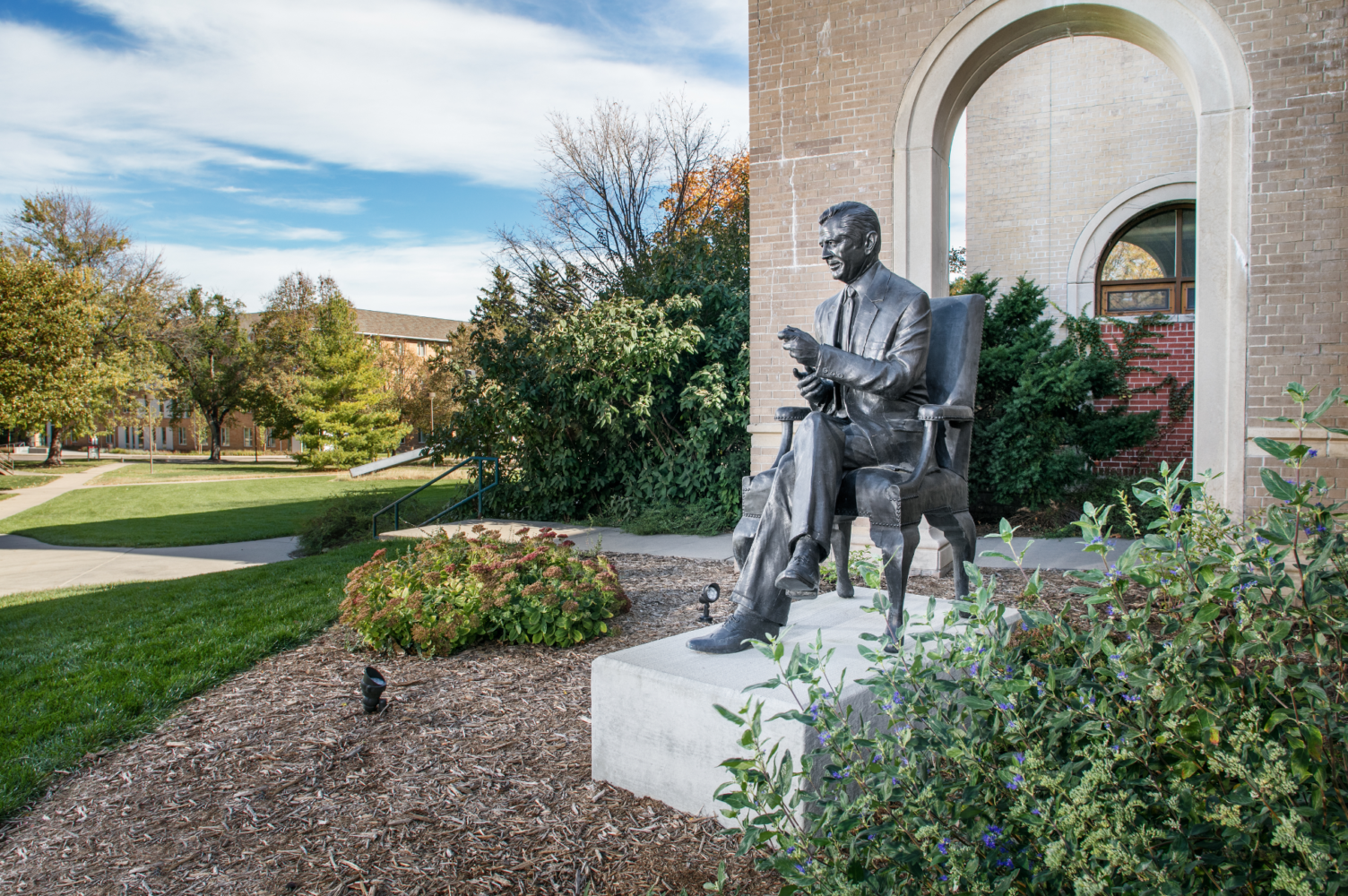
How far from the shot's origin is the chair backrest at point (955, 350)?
11.3 ft

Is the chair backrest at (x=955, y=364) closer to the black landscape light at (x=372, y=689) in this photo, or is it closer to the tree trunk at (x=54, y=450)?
the black landscape light at (x=372, y=689)

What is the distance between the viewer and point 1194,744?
4.66 feet

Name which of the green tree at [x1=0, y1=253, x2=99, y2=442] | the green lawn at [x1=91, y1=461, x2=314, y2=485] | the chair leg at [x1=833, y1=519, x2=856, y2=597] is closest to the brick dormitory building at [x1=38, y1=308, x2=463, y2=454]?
the green lawn at [x1=91, y1=461, x2=314, y2=485]

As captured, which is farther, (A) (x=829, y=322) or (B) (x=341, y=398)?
(B) (x=341, y=398)

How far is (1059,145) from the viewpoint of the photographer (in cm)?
1153

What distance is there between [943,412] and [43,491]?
2823 cm

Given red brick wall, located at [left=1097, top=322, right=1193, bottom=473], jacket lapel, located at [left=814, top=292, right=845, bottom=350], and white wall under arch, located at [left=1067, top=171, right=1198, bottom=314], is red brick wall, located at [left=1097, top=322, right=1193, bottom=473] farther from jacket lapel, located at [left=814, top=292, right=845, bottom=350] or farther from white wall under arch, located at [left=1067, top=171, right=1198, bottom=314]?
jacket lapel, located at [left=814, top=292, right=845, bottom=350]

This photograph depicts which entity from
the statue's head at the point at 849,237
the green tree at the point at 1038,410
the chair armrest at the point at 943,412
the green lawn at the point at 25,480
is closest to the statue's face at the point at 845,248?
the statue's head at the point at 849,237

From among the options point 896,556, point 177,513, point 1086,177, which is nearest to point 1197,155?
point 896,556

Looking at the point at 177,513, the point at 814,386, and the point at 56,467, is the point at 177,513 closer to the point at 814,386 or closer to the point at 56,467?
the point at 814,386

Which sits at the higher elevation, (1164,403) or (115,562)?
(1164,403)

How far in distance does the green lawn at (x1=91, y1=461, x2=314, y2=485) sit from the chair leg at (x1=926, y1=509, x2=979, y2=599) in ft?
99.5

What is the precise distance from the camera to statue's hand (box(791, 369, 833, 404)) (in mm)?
3176

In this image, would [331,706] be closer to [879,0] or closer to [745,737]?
[745,737]
